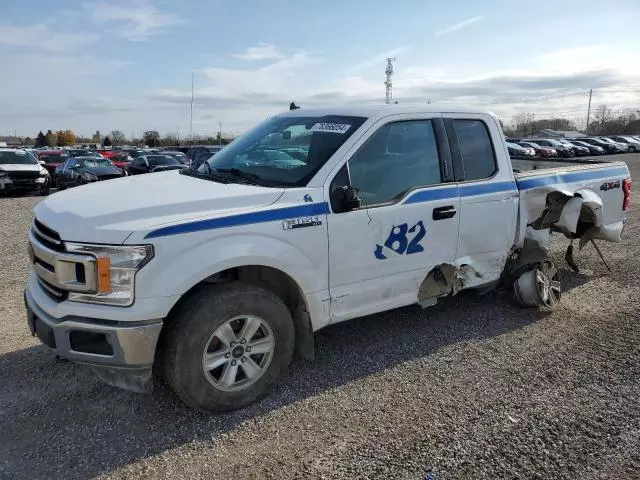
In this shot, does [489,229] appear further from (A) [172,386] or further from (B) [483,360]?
(A) [172,386]

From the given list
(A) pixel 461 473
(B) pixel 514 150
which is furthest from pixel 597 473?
(B) pixel 514 150

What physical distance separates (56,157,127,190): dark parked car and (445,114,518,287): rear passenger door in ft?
52.6

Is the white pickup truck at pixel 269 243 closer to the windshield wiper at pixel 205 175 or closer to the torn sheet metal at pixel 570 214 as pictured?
the windshield wiper at pixel 205 175

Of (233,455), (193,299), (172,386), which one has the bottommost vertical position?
(233,455)

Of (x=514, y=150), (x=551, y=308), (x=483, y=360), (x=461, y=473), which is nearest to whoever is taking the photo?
(x=461, y=473)

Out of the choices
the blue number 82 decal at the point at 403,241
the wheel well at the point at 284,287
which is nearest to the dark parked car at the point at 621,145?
the blue number 82 decal at the point at 403,241

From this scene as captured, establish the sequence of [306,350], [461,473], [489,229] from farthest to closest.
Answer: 1. [489,229]
2. [306,350]
3. [461,473]

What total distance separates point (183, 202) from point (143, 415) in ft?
4.64

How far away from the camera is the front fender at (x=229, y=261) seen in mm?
2980

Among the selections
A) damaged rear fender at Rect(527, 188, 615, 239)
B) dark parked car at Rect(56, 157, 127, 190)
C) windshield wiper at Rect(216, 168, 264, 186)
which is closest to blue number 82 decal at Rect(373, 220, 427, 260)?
windshield wiper at Rect(216, 168, 264, 186)

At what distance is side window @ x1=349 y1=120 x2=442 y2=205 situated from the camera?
387cm

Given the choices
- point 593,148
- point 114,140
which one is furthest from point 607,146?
point 114,140

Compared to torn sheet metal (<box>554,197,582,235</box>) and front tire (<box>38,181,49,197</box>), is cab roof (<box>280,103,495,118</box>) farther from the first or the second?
Result: front tire (<box>38,181,49,197</box>)

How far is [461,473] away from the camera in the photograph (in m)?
2.82
